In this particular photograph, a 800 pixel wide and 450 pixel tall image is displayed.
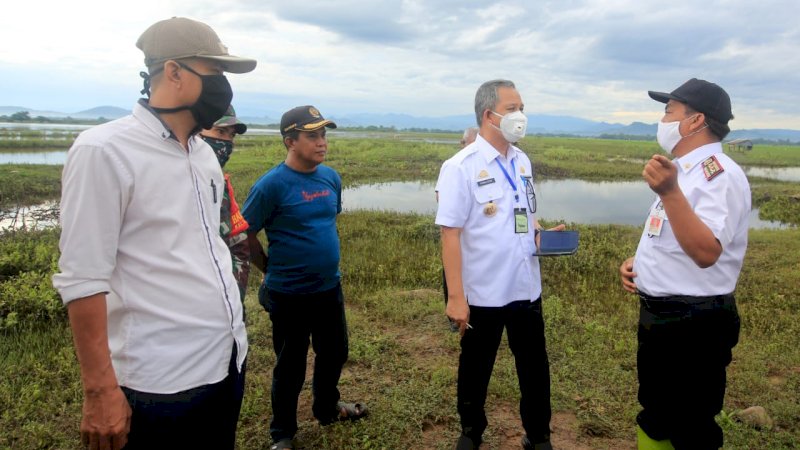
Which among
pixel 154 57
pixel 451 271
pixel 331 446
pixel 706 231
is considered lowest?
pixel 331 446

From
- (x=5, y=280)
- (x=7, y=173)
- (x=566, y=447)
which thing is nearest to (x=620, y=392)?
(x=566, y=447)

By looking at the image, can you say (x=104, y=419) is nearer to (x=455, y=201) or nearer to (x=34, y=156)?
(x=455, y=201)

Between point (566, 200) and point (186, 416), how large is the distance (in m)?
17.1

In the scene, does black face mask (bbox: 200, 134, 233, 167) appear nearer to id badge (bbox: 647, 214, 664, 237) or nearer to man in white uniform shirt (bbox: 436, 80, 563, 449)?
man in white uniform shirt (bbox: 436, 80, 563, 449)

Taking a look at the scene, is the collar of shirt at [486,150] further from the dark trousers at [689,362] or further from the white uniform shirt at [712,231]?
the dark trousers at [689,362]

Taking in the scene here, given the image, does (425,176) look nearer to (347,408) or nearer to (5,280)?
(5,280)

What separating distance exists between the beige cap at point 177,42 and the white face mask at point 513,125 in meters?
1.48

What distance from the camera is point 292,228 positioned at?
2830 millimetres

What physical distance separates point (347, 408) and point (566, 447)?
141 centimetres

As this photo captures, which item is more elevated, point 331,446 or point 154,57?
point 154,57

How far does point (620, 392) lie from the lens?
3691 millimetres

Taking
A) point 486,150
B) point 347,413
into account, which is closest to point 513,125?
point 486,150

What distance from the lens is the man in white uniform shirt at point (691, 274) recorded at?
205 cm

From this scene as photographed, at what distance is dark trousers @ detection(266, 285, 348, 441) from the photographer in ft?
9.38
